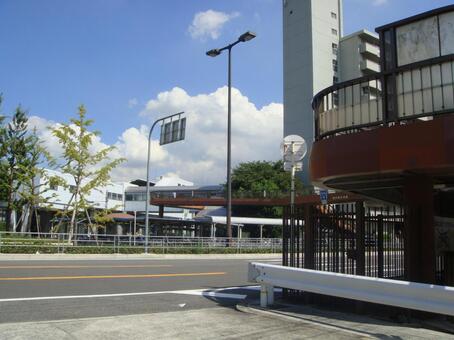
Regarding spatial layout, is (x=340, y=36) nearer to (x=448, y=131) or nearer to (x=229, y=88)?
(x=229, y=88)

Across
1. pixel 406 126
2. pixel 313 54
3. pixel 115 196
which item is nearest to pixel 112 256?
pixel 406 126

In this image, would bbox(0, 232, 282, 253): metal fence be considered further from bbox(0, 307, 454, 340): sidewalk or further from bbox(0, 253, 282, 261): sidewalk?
bbox(0, 307, 454, 340): sidewalk

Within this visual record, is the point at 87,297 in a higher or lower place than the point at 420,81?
lower

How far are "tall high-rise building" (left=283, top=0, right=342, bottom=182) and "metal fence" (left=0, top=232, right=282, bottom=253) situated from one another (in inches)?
2088

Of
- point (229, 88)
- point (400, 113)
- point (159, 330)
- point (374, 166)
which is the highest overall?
point (229, 88)

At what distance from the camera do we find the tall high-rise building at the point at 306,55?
3479 inches

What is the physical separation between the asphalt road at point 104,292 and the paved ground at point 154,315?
0.06 ft

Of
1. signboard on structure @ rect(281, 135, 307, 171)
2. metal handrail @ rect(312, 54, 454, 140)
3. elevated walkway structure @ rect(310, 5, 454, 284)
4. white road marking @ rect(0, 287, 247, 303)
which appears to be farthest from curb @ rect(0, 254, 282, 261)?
metal handrail @ rect(312, 54, 454, 140)

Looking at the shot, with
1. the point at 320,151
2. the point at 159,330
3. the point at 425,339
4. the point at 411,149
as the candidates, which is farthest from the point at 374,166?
the point at 159,330

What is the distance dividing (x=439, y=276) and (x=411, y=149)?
460 centimetres

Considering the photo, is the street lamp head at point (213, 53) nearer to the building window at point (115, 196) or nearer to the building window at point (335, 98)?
the building window at point (335, 98)

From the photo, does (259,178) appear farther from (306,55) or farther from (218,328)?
A: (218,328)

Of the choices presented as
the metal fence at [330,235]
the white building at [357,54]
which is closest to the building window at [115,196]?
the white building at [357,54]

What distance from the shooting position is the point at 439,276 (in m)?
11.0
